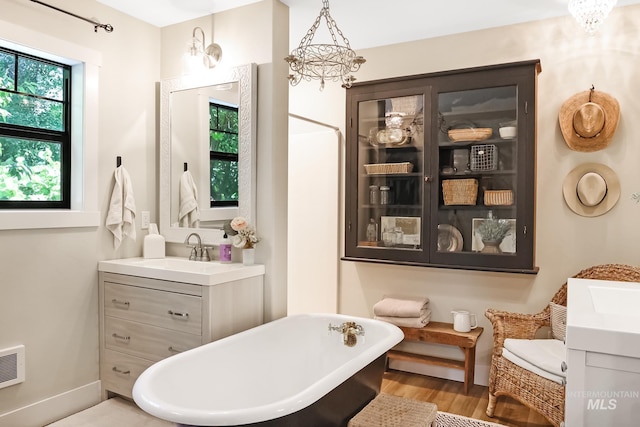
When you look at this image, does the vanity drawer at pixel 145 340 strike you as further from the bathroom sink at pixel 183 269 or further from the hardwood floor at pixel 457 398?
the hardwood floor at pixel 457 398

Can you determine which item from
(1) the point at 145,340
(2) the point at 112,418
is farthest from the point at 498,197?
(2) the point at 112,418

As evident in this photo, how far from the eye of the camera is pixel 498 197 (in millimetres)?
3146

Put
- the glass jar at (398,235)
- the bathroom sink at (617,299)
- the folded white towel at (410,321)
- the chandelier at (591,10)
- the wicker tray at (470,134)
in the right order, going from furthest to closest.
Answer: the glass jar at (398,235), the folded white towel at (410,321), the wicker tray at (470,134), the chandelier at (591,10), the bathroom sink at (617,299)

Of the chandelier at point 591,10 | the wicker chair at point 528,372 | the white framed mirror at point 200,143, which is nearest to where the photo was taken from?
the chandelier at point 591,10

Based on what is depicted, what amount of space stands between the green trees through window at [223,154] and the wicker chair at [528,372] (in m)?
1.87

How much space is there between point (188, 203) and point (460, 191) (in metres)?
1.87

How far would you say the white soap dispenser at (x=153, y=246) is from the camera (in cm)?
320

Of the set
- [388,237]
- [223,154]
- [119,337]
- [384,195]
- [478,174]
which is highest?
[223,154]

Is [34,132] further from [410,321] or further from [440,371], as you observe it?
[440,371]

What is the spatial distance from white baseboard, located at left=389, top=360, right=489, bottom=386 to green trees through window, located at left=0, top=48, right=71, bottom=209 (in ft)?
8.74

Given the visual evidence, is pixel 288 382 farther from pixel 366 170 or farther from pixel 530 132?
pixel 530 132

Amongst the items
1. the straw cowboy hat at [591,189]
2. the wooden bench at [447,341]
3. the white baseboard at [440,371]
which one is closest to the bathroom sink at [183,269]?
the wooden bench at [447,341]

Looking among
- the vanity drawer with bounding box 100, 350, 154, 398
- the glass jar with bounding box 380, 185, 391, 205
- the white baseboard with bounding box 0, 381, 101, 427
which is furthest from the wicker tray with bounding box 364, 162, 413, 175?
the white baseboard with bounding box 0, 381, 101, 427

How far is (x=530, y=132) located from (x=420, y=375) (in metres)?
1.96
